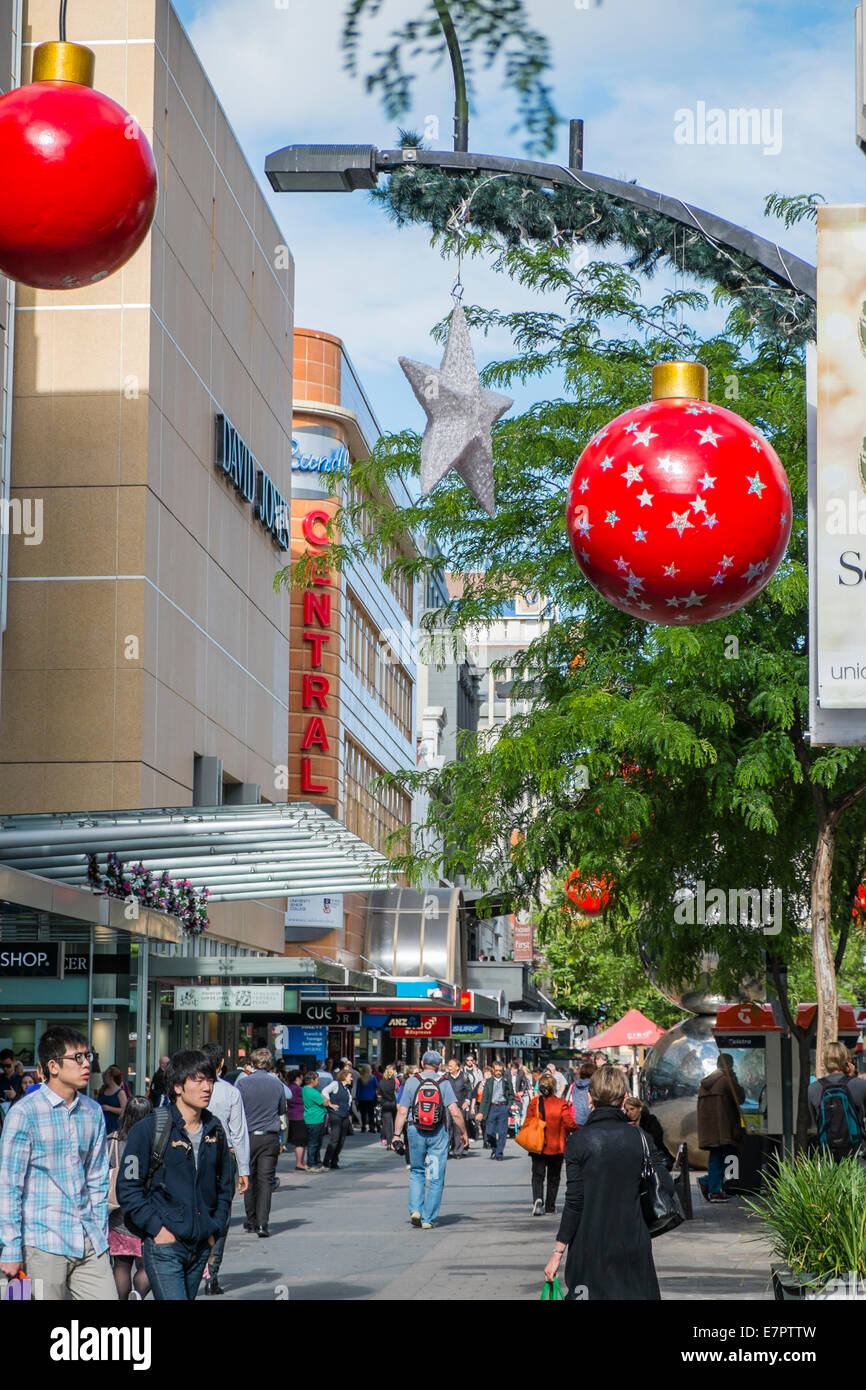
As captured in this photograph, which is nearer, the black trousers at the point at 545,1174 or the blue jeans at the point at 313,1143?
the black trousers at the point at 545,1174

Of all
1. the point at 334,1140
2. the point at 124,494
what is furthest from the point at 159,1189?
the point at 124,494

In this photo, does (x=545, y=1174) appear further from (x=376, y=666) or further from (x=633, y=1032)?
(x=376, y=666)

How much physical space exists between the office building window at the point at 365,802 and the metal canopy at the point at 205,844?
2535 cm

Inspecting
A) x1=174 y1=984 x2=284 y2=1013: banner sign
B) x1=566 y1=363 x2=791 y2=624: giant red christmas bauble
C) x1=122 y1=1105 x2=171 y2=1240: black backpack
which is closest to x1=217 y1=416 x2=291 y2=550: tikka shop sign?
x1=174 y1=984 x2=284 y2=1013: banner sign

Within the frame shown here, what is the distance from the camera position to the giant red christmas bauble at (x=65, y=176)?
351cm

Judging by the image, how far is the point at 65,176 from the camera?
3.52 metres

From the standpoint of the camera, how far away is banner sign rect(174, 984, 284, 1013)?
26.8 metres

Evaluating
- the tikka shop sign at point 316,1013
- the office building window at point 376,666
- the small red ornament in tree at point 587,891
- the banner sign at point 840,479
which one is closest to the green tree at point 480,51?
the banner sign at point 840,479

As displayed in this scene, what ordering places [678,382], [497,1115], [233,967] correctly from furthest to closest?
[497,1115], [233,967], [678,382]

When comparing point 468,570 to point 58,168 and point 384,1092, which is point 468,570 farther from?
point 384,1092

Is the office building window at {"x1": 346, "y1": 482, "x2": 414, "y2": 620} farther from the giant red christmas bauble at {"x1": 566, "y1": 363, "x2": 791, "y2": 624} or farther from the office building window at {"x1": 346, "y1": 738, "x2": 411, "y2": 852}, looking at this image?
the giant red christmas bauble at {"x1": 566, "y1": 363, "x2": 791, "y2": 624}

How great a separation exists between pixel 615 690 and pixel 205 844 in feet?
26.4

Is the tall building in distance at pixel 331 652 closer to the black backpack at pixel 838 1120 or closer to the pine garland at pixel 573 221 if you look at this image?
the black backpack at pixel 838 1120

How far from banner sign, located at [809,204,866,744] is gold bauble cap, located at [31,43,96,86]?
14.1 feet
